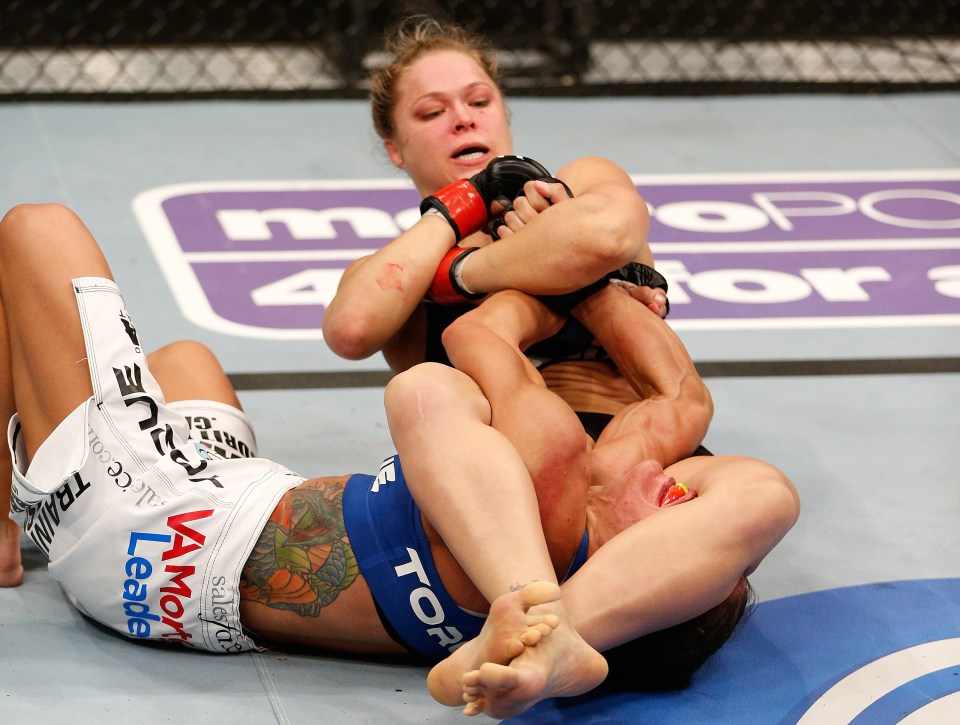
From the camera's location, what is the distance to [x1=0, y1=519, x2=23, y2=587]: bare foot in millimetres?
1963

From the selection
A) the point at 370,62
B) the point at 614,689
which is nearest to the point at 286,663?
the point at 614,689

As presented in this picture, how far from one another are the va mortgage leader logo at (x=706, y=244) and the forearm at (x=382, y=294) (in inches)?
35.6

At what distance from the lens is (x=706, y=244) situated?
338cm

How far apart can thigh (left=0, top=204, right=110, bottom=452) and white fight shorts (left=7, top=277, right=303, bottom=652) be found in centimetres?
3

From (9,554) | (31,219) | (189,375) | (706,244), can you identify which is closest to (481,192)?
(189,375)

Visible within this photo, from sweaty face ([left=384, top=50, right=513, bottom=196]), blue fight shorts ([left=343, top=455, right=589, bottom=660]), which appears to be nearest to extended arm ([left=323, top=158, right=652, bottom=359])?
sweaty face ([left=384, top=50, right=513, bottom=196])

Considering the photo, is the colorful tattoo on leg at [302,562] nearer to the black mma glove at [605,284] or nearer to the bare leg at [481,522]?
the bare leg at [481,522]

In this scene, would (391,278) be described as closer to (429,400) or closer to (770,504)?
(429,400)

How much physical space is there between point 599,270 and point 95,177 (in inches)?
85.5

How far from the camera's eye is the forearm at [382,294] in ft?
6.54

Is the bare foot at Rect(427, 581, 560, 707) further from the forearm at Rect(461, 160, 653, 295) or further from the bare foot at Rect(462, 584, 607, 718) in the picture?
the forearm at Rect(461, 160, 653, 295)

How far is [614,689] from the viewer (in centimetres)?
175

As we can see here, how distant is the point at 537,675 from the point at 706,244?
85.2 inches

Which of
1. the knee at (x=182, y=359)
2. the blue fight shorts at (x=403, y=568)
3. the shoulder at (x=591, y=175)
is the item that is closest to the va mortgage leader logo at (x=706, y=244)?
the knee at (x=182, y=359)
